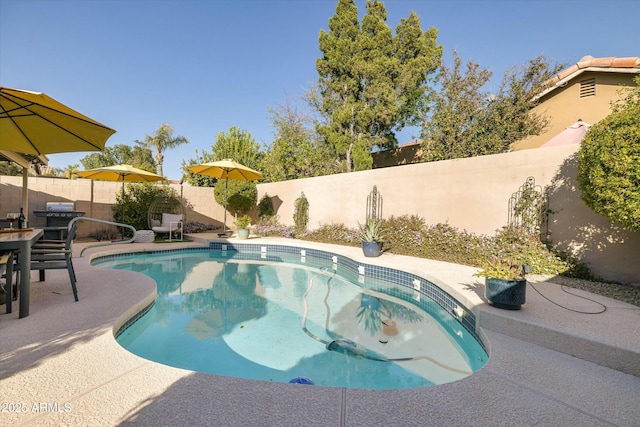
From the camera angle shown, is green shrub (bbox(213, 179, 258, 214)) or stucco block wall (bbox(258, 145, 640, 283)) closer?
stucco block wall (bbox(258, 145, 640, 283))

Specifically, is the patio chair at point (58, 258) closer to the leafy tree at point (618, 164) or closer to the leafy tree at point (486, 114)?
the leafy tree at point (618, 164)

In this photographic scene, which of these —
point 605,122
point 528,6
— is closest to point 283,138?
point 528,6

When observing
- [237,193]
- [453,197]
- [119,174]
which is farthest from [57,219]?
[453,197]

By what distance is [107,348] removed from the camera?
228cm

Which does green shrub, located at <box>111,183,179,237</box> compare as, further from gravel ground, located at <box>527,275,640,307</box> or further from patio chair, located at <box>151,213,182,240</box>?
gravel ground, located at <box>527,275,640,307</box>

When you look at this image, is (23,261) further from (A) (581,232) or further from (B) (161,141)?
(B) (161,141)

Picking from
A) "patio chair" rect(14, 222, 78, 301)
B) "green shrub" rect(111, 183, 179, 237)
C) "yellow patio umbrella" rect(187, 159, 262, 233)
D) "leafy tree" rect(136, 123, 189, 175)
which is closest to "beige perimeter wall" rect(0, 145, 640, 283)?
"green shrub" rect(111, 183, 179, 237)

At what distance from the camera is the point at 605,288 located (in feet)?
13.5

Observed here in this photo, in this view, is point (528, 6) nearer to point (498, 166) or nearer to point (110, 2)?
point (498, 166)

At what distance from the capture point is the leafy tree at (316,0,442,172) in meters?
13.6

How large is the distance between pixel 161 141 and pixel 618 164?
2929 centimetres

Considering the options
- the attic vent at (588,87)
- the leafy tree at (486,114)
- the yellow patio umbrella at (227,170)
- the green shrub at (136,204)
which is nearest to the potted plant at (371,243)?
the yellow patio umbrella at (227,170)

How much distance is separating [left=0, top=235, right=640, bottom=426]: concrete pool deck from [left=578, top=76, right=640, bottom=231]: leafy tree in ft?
4.01

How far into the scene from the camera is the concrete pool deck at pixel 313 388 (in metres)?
1.58
